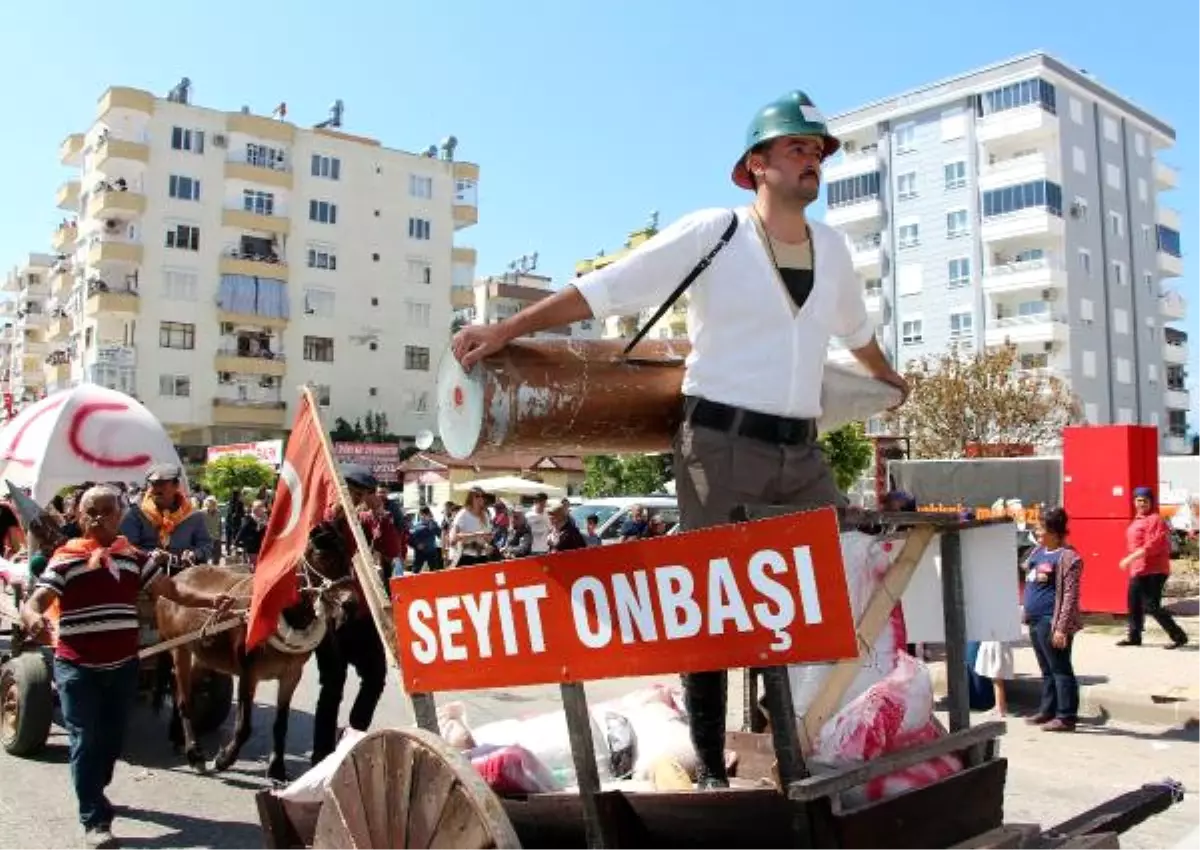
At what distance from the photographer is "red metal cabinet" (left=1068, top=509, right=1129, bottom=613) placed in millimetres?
14523

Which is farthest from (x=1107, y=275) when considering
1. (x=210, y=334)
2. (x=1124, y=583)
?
(x=1124, y=583)

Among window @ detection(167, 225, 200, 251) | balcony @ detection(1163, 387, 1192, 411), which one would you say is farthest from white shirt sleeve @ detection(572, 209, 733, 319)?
balcony @ detection(1163, 387, 1192, 411)

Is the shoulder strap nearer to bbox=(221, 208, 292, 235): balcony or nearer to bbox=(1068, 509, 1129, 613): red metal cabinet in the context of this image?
bbox=(1068, 509, 1129, 613): red metal cabinet

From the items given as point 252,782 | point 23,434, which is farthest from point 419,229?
point 252,782

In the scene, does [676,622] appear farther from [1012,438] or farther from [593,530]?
[1012,438]

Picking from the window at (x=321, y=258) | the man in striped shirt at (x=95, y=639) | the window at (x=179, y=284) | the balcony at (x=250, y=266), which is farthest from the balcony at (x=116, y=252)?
the man in striped shirt at (x=95, y=639)

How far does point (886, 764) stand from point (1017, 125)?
202 ft

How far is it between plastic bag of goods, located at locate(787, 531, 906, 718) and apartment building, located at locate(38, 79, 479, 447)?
2137 inches

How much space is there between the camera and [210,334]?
58.0m

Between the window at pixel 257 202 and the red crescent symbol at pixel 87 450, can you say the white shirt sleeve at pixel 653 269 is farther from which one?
the window at pixel 257 202

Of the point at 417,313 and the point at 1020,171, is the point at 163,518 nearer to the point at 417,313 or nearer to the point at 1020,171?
the point at 1020,171

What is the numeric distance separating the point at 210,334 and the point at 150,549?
52.4 metres

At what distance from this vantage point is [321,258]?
62469 millimetres

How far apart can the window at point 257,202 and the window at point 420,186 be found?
8.37 m
